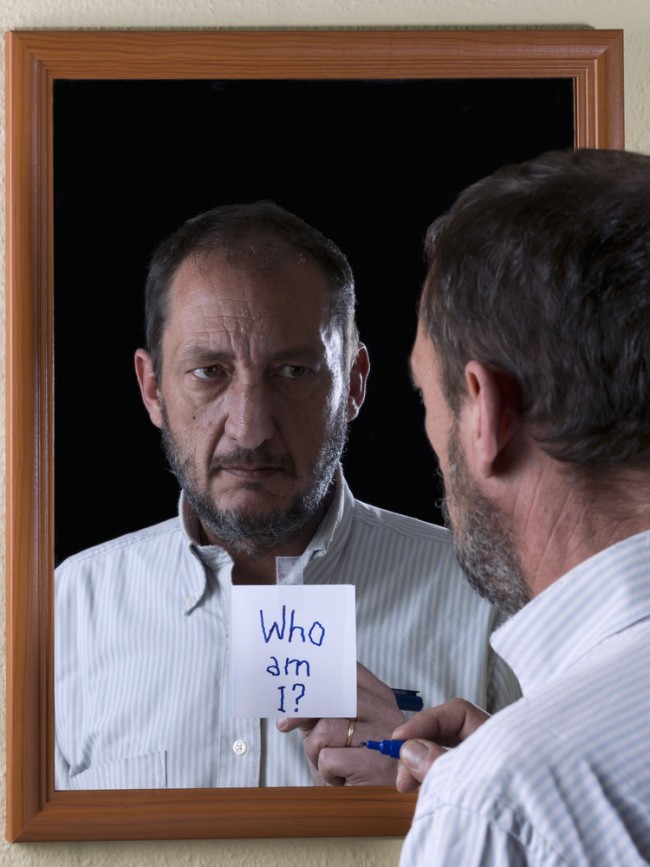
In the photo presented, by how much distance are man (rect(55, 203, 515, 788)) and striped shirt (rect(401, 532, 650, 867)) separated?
525 mm

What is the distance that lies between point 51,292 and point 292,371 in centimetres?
27

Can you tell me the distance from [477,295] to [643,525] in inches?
7.1

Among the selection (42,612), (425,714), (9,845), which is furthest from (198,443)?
(9,845)

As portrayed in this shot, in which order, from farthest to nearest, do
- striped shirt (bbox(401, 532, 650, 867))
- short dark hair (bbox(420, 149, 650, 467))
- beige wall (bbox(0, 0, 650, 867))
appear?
1. beige wall (bbox(0, 0, 650, 867))
2. short dark hair (bbox(420, 149, 650, 467))
3. striped shirt (bbox(401, 532, 650, 867))

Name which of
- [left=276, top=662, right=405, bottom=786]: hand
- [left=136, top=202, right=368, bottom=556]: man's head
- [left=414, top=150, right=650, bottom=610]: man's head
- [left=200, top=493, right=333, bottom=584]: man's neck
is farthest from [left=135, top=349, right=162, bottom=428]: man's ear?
[left=414, top=150, right=650, bottom=610]: man's head

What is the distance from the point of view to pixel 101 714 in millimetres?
1065

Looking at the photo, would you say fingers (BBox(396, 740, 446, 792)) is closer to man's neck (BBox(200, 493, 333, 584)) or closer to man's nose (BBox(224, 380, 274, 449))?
man's neck (BBox(200, 493, 333, 584))

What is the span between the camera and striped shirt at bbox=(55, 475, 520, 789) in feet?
3.48

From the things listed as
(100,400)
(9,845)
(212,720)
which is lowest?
(9,845)

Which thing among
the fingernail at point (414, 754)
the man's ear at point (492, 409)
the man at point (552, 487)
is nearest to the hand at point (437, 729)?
the fingernail at point (414, 754)

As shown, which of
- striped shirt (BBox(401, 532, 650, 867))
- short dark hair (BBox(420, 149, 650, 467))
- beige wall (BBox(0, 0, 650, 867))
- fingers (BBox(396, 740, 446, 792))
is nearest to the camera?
striped shirt (BBox(401, 532, 650, 867))

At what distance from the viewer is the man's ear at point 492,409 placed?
65cm

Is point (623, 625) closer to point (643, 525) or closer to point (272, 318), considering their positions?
point (643, 525)

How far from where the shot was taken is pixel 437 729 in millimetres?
1043
